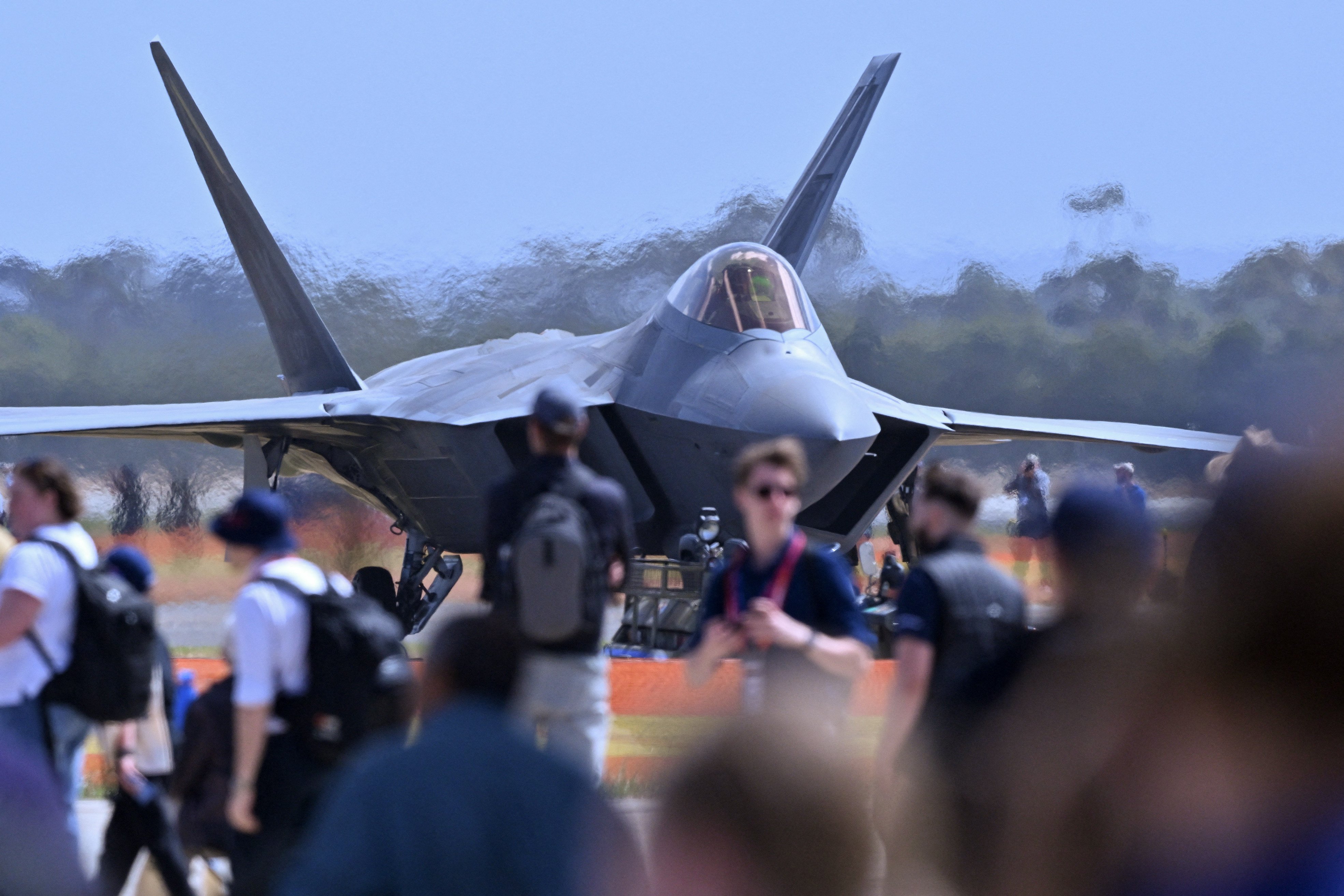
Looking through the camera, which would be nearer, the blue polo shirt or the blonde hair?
the blue polo shirt

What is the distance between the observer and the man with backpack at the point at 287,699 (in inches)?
149

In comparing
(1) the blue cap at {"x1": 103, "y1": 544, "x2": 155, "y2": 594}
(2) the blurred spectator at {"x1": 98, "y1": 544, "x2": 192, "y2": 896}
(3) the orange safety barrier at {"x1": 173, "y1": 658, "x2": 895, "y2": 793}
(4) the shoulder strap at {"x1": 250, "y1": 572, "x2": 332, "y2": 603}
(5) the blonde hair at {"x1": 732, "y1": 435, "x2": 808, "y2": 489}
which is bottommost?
(3) the orange safety barrier at {"x1": 173, "y1": 658, "x2": 895, "y2": 793}

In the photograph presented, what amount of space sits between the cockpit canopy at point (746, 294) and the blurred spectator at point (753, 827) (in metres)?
7.32

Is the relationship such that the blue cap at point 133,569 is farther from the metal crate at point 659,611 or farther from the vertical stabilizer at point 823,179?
the vertical stabilizer at point 823,179

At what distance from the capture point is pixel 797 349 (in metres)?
9.57

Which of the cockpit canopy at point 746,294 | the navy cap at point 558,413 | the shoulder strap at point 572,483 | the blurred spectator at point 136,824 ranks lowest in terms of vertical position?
the blurred spectator at point 136,824

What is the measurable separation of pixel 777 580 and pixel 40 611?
213cm

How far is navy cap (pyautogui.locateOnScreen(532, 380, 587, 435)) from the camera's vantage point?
470 cm

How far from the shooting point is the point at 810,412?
8.78 metres

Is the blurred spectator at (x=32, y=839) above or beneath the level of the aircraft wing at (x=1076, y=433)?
beneath

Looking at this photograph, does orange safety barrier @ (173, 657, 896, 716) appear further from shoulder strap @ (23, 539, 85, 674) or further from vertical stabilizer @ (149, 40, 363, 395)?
vertical stabilizer @ (149, 40, 363, 395)

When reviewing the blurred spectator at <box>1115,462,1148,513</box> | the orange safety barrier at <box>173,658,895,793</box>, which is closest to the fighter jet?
the blurred spectator at <box>1115,462,1148,513</box>

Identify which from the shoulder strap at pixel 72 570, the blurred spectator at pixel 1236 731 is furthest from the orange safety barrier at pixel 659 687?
the blurred spectator at pixel 1236 731

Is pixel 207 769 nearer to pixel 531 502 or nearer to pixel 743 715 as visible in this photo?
pixel 531 502
